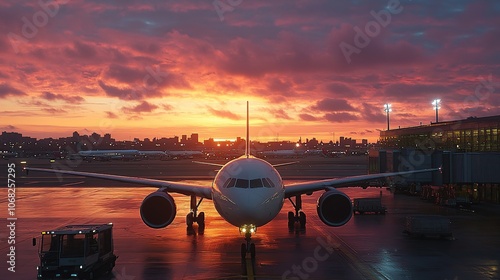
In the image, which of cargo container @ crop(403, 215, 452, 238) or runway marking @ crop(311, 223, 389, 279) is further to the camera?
cargo container @ crop(403, 215, 452, 238)

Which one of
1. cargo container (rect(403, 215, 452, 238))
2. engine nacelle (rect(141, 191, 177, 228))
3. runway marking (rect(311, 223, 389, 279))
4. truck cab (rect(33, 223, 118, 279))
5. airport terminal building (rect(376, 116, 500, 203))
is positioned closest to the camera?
truck cab (rect(33, 223, 118, 279))

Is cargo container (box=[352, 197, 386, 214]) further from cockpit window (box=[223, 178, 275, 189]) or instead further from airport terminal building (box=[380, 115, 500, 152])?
cockpit window (box=[223, 178, 275, 189])

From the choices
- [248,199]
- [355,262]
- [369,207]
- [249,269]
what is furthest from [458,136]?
[249,269]

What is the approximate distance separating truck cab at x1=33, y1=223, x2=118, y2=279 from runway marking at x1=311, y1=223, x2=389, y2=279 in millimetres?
9440

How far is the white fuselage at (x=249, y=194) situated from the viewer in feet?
59.6

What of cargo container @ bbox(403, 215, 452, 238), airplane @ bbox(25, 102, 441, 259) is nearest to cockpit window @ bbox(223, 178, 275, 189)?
airplane @ bbox(25, 102, 441, 259)

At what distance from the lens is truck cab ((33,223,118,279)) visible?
16.3 m

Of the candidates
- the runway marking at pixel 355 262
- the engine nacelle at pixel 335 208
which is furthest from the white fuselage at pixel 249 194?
the runway marking at pixel 355 262

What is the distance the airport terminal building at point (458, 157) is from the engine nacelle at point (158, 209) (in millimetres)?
23660

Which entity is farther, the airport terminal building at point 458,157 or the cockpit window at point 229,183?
the airport terminal building at point 458,157

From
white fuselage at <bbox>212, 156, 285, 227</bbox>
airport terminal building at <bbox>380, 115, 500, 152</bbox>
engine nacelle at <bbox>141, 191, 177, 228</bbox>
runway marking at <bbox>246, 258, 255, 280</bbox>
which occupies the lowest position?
runway marking at <bbox>246, 258, 255, 280</bbox>

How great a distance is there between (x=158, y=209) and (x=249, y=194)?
20.7 feet

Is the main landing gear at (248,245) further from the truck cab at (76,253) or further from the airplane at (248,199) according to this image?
the truck cab at (76,253)

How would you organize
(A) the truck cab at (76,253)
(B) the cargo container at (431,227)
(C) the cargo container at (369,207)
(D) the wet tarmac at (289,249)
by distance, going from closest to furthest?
(A) the truck cab at (76,253) < (D) the wet tarmac at (289,249) < (B) the cargo container at (431,227) < (C) the cargo container at (369,207)
